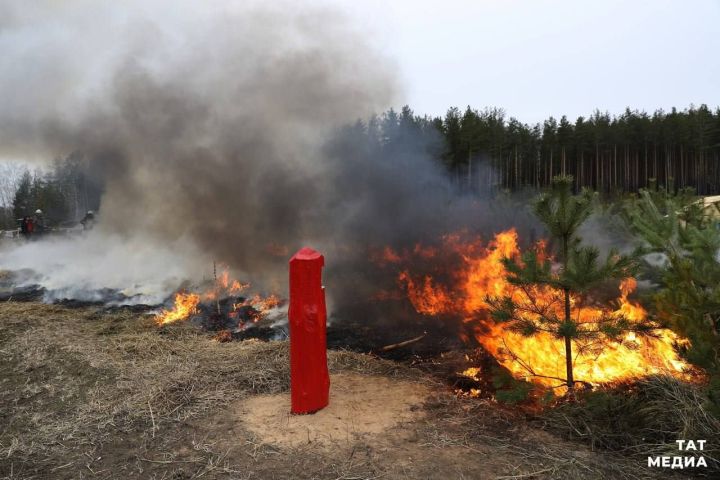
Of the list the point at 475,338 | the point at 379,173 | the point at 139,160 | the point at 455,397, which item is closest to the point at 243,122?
the point at 139,160

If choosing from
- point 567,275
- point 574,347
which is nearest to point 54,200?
point 574,347

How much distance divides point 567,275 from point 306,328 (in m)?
2.87

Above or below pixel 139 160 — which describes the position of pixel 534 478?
below

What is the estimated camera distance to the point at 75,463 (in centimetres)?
405

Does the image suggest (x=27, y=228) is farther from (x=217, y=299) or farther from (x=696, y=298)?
(x=696, y=298)

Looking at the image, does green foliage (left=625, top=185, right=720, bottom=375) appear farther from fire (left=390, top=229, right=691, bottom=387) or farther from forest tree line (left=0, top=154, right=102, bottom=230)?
forest tree line (left=0, top=154, right=102, bottom=230)

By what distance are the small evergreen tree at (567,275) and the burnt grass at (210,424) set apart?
106 centimetres

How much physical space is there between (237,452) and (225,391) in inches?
61.7

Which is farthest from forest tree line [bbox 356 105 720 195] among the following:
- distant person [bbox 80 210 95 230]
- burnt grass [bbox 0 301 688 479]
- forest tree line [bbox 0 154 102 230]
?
forest tree line [bbox 0 154 102 230]

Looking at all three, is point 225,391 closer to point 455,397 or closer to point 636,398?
point 455,397

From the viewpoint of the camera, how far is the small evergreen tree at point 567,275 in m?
4.34

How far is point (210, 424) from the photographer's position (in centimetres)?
477

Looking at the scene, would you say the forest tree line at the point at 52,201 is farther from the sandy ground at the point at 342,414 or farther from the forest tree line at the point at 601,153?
the sandy ground at the point at 342,414

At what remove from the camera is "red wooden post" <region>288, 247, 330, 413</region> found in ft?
15.5
